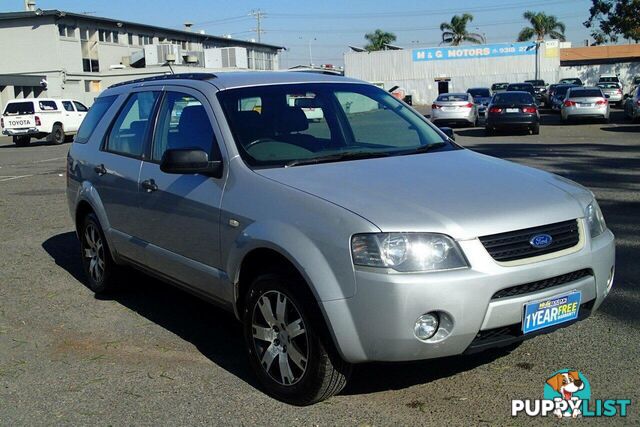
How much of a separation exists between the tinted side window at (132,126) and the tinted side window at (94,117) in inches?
15.2

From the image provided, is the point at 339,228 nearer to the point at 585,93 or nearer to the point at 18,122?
the point at 585,93

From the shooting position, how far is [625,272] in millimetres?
6188

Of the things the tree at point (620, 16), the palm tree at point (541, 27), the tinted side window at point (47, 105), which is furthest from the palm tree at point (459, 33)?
the tinted side window at point (47, 105)

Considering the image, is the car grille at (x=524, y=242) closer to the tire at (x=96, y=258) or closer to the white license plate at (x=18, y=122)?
the tire at (x=96, y=258)

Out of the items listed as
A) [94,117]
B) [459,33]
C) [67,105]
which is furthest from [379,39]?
[94,117]

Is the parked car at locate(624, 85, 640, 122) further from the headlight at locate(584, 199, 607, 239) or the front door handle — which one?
the front door handle

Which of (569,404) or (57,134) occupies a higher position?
(57,134)

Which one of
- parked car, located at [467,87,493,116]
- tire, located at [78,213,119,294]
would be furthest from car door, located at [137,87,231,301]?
parked car, located at [467,87,493,116]

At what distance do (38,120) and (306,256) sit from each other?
93.7 feet

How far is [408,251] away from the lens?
344cm

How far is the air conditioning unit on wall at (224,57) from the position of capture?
49969 millimetres

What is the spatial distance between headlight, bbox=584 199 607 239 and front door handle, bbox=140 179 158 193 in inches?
113

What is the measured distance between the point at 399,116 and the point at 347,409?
242cm

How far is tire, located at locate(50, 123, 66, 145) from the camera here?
98.8 feet
